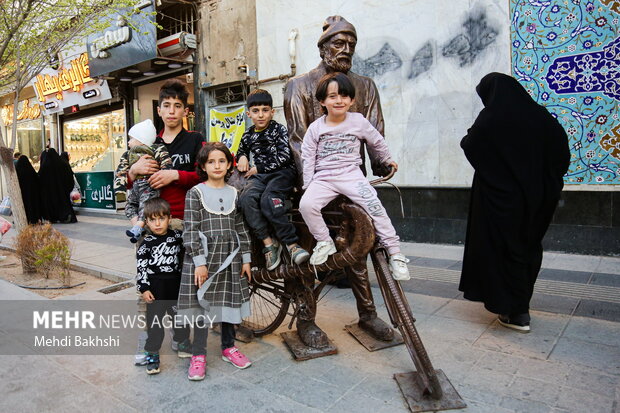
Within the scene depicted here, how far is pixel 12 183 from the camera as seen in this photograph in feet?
21.5

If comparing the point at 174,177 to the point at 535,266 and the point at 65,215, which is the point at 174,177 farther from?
the point at 65,215

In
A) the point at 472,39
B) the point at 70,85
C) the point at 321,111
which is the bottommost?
the point at 321,111

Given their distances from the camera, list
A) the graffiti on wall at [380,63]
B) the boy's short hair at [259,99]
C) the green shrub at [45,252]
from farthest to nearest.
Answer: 1. the graffiti on wall at [380,63]
2. the green shrub at [45,252]
3. the boy's short hair at [259,99]

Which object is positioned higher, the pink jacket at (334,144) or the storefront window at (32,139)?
the storefront window at (32,139)

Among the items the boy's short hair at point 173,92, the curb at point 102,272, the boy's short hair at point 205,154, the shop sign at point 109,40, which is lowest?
the curb at point 102,272

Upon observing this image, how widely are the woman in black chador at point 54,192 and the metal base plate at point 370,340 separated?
38.0 ft

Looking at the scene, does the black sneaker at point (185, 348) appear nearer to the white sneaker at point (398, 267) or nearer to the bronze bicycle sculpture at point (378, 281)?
the bronze bicycle sculpture at point (378, 281)

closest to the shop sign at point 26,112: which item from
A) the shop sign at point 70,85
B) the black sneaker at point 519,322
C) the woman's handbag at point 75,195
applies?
the shop sign at point 70,85

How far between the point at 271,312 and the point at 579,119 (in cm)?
505

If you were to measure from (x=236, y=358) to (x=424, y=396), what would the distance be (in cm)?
132

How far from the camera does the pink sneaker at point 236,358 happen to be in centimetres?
314

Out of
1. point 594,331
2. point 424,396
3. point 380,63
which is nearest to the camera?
point 424,396

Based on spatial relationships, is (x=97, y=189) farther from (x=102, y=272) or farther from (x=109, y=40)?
(x=102, y=272)

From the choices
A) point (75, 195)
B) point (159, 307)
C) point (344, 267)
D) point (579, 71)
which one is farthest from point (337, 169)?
point (75, 195)
